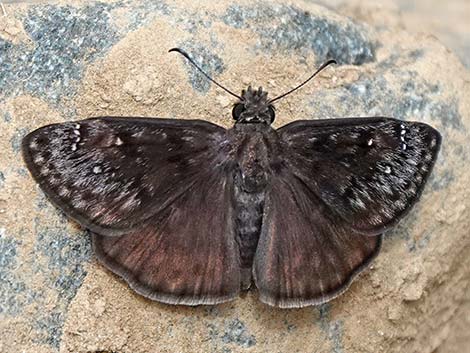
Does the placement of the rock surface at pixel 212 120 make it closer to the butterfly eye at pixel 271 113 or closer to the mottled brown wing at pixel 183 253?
the mottled brown wing at pixel 183 253

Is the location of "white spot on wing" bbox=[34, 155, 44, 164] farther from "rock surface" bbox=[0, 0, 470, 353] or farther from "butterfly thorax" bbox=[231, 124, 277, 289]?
"butterfly thorax" bbox=[231, 124, 277, 289]

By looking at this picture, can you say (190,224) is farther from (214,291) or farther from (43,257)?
(43,257)

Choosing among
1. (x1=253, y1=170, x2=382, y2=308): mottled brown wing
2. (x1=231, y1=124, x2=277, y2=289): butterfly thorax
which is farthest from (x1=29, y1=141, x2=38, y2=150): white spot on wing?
(x1=253, y1=170, x2=382, y2=308): mottled brown wing

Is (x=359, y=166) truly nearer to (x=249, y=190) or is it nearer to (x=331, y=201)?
(x=331, y=201)

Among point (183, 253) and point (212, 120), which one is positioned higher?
point (212, 120)

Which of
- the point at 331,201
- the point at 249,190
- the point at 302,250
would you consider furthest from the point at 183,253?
the point at 331,201

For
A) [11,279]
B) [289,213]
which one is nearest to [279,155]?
[289,213]
